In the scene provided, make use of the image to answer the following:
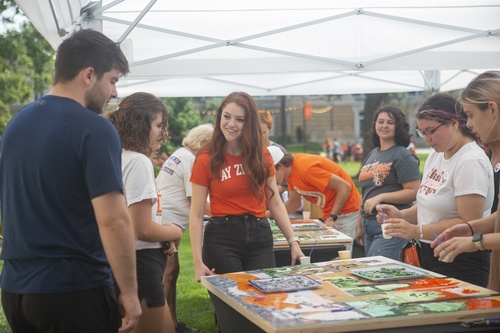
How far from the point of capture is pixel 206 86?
9781 mm

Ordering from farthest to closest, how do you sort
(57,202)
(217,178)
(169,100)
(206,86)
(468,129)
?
(169,100)
(206,86)
(217,178)
(468,129)
(57,202)

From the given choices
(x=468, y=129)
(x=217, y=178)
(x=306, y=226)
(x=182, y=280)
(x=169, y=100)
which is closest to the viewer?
(x=468, y=129)

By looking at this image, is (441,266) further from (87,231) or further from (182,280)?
(182,280)

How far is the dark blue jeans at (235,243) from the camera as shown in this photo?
13.5 feet

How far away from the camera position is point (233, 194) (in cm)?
414

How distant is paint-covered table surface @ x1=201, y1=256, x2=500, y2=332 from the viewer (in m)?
2.55

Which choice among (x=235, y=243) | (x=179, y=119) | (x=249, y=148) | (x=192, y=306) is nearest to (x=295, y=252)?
(x=235, y=243)

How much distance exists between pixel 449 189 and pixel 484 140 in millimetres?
526

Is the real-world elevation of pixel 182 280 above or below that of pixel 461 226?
below

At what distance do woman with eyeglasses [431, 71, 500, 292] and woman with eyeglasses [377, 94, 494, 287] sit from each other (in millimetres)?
279

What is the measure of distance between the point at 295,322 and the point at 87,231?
814 mm

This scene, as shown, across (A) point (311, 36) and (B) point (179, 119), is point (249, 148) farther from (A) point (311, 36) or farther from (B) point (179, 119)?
(B) point (179, 119)

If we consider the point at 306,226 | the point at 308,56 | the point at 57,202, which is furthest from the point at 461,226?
the point at 308,56

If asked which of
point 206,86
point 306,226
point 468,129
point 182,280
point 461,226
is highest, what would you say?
point 206,86
